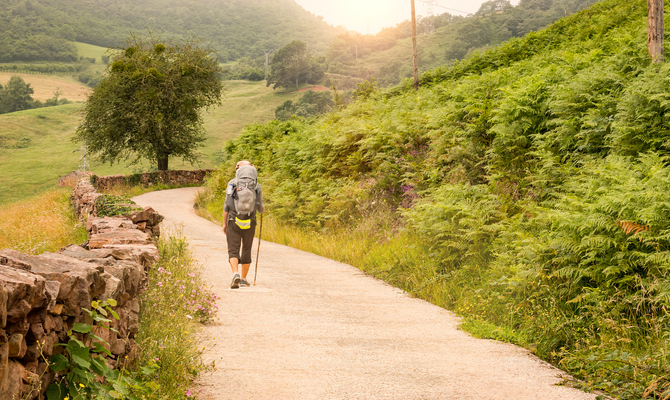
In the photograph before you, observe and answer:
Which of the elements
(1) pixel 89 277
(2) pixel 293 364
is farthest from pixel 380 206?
(1) pixel 89 277

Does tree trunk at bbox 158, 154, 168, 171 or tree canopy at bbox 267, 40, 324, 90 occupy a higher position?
tree canopy at bbox 267, 40, 324, 90

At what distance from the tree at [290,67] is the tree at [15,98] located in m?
49.2

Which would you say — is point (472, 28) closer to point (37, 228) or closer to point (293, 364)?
point (37, 228)

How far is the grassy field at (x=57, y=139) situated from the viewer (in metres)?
62.0

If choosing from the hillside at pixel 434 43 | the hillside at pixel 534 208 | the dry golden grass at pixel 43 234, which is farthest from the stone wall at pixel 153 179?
the hillside at pixel 434 43

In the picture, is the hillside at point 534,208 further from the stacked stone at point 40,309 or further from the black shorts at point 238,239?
the stacked stone at point 40,309

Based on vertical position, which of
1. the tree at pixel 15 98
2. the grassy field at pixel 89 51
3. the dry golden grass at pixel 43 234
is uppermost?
the grassy field at pixel 89 51

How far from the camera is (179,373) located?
4500 millimetres

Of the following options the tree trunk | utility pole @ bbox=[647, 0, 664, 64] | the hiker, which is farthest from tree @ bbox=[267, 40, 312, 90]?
the hiker

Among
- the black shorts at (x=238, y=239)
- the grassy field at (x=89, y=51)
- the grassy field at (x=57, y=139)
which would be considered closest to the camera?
the black shorts at (x=238, y=239)

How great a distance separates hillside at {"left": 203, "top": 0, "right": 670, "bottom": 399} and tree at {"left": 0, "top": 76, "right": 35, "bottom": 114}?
10544 centimetres

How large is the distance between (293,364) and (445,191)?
5976 mm

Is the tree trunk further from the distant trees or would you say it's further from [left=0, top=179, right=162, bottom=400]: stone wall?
the distant trees

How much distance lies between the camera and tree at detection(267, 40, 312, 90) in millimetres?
98688
